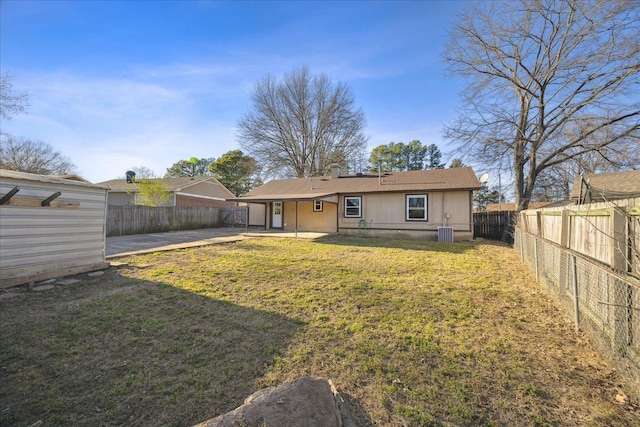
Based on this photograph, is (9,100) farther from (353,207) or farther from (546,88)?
(546,88)

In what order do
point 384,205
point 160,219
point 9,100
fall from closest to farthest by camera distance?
point 384,205
point 9,100
point 160,219

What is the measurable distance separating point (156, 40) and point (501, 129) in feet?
55.6

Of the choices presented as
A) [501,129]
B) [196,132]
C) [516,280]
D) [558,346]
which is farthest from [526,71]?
[196,132]

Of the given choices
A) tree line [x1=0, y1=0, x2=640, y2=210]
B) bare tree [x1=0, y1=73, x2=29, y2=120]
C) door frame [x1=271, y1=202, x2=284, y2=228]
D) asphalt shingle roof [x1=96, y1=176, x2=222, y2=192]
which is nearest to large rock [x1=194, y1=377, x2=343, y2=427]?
door frame [x1=271, y1=202, x2=284, y2=228]

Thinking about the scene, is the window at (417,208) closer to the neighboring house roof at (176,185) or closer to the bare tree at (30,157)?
the neighboring house roof at (176,185)

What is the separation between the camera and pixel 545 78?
13.8 metres

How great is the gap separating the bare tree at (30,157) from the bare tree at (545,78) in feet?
136

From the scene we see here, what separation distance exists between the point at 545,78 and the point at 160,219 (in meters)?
22.4

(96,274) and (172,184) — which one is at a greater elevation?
(172,184)

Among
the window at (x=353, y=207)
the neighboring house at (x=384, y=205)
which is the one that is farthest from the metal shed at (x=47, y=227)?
the window at (x=353, y=207)

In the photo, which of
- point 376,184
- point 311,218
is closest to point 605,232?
point 376,184

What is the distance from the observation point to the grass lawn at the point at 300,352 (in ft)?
7.14

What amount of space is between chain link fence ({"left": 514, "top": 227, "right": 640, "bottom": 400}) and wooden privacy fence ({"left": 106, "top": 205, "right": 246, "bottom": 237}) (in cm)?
1719

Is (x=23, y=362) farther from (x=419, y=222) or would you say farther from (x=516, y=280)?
(x=419, y=222)
